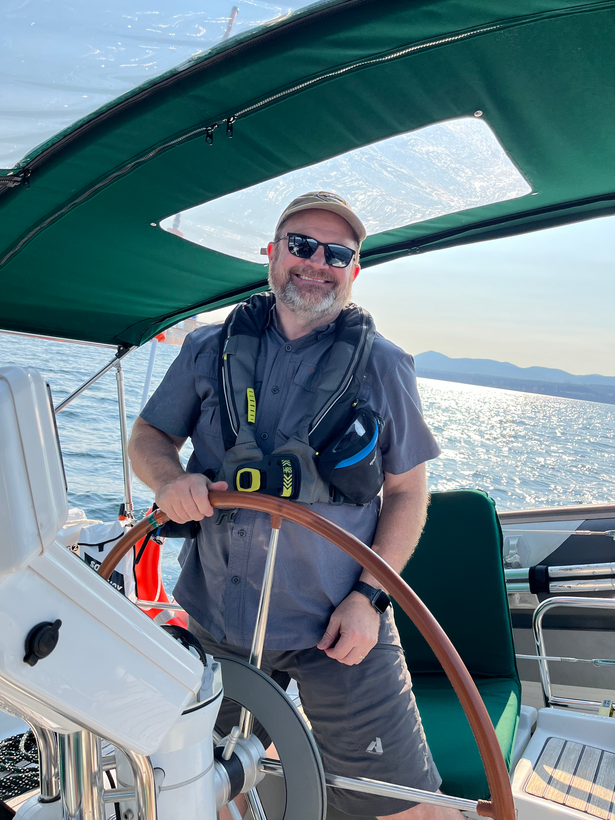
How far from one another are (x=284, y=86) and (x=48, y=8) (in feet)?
1.52

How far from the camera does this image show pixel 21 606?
26.0 inches

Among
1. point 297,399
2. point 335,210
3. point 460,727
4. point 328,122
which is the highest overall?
point 328,122

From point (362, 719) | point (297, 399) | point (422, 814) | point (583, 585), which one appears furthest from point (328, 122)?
point (583, 585)

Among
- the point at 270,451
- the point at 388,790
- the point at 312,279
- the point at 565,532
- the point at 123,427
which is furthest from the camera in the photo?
the point at 123,427

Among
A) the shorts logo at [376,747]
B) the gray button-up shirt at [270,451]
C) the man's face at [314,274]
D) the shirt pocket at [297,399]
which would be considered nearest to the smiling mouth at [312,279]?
the man's face at [314,274]

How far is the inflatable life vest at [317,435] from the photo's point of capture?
1311mm

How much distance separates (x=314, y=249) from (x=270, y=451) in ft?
Answer: 1.64

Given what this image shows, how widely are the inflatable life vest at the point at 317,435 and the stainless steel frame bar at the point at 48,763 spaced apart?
0.53 meters

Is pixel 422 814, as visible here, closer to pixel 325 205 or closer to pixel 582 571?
pixel 325 205

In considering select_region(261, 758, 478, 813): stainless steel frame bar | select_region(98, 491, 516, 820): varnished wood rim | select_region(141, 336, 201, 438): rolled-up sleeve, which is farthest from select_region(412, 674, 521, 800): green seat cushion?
select_region(141, 336, 201, 438): rolled-up sleeve

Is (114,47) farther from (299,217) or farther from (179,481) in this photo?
(179,481)

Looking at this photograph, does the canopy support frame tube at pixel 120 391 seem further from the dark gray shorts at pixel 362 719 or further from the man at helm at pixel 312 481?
the dark gray shorts at pixel 362 719

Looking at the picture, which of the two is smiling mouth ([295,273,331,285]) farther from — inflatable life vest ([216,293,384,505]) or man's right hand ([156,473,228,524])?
man's right hand ([156,473,228,524])

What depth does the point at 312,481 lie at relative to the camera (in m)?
1.34
